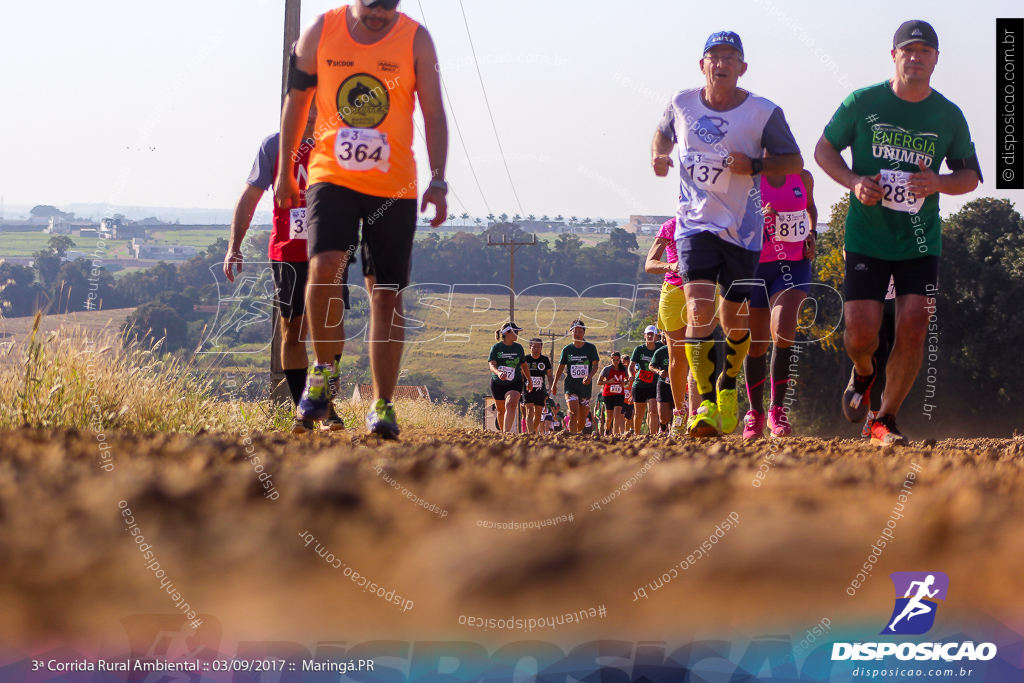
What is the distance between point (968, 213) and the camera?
3822cm

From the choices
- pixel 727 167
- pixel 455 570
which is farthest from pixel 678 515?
pixel 727 167

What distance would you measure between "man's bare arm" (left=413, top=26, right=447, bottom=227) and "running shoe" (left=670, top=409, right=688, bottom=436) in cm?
281

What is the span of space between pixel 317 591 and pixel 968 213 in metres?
41.2

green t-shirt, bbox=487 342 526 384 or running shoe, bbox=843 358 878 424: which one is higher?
running shoe, bbox=843 358 878 424

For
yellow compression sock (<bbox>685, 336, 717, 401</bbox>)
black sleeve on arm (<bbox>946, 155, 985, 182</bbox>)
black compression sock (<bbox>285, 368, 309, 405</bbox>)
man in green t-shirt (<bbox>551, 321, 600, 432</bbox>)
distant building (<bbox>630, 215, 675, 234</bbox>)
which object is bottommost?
man in green t-shirt (<bbox>551, 321, 600, 432</bbox>)

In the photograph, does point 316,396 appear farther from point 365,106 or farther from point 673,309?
point 673,309

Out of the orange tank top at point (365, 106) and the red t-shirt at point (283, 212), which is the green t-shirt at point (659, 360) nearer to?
the red t-shirt at point (283, 212)

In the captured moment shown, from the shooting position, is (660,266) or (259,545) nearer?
(259,545)

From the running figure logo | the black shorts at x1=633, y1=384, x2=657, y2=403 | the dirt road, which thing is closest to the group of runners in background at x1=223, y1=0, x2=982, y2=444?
the dirt road

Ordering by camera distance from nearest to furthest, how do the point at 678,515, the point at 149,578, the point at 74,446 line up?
the point at 149,578
the point at 678,515
the point at 74,446

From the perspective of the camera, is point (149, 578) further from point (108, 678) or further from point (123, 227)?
point (123, 227)

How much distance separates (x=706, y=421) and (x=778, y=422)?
37.2 inches

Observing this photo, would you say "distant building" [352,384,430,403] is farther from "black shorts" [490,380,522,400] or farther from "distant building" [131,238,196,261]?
"distant building" [131,238,196,261]

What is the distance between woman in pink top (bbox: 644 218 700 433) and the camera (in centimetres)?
744
